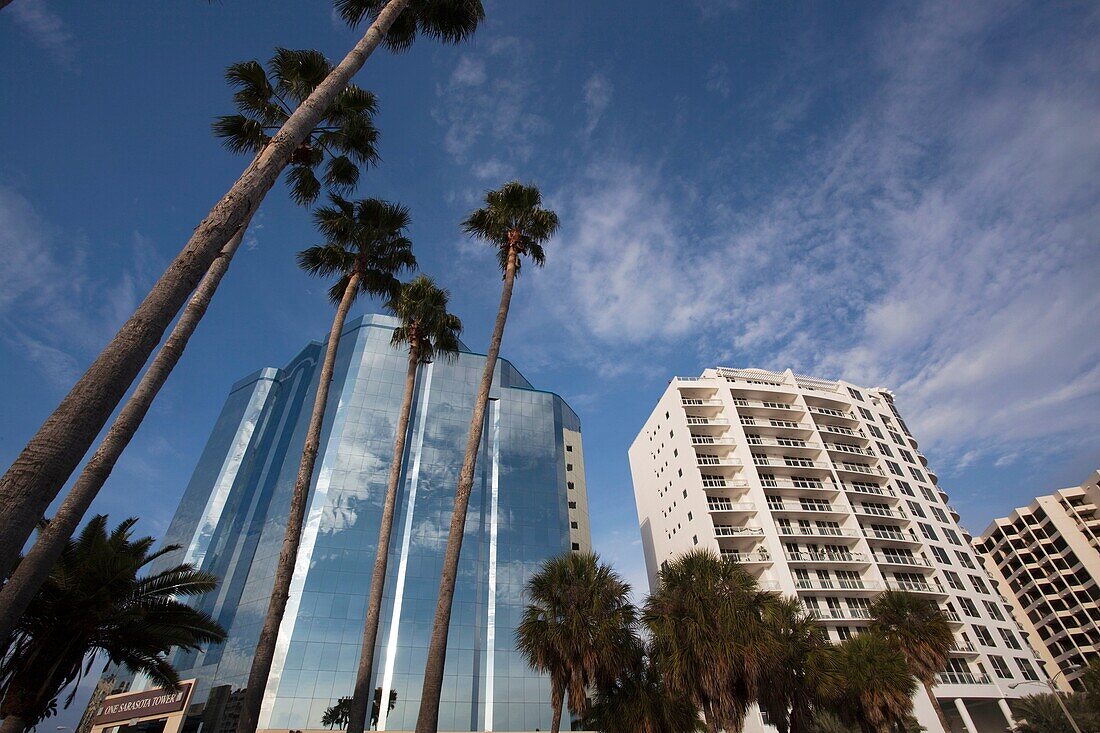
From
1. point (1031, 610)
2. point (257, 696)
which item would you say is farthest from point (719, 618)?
point (1031, 610)

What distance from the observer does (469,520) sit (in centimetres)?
5972

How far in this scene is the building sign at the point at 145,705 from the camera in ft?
128

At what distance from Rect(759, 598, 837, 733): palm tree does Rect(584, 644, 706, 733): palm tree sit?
11.6 feet

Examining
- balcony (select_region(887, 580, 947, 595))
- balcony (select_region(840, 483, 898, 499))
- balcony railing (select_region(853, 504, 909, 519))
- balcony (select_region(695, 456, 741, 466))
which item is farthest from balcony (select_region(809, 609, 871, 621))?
balcony (select_region(695, 456, 741, 466))

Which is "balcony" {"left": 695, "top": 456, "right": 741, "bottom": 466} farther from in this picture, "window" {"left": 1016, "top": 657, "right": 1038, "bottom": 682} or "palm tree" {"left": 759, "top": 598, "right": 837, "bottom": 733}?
"window" {"left": 1016, "top": 657, "right": 1038, "bottom": 682}

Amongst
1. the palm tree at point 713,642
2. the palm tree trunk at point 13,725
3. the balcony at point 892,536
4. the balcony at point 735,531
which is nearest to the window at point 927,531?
the balcony at point 892,536

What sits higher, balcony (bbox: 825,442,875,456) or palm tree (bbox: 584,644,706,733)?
balcony (bbox: 825,442,875,456)

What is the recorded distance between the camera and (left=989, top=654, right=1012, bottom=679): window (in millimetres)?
45878

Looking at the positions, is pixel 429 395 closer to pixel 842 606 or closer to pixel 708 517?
pixel 708 517

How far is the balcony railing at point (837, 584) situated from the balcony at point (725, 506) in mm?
7324

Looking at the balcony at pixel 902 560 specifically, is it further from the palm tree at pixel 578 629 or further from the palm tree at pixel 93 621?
the palm tree at pixel 93 621

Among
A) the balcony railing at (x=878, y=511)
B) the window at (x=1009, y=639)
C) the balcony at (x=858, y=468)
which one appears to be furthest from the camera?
the balcony at (x=858, y=468)

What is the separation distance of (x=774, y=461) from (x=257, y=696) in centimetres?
5228

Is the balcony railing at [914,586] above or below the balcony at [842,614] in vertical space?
above
